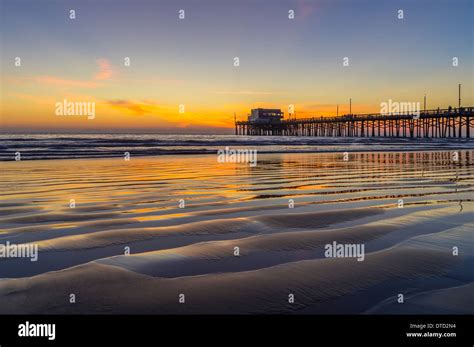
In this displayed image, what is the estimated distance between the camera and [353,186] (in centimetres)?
1015

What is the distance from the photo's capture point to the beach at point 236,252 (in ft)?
11.0

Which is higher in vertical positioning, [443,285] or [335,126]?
[335,126]

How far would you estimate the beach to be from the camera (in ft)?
11.0

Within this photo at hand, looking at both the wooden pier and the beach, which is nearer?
the beach

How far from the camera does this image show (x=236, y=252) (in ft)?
15.1

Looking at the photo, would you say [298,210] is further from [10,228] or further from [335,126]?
[335,126]

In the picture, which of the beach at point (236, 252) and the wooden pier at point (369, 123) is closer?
the beach at point (236, 252)

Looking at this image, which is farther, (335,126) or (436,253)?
(335,126)

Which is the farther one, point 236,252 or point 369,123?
point 369,123
